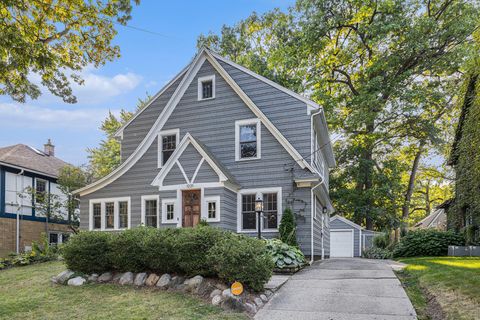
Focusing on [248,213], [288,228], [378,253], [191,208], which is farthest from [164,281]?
[378,253]

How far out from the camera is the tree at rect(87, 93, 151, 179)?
27.1m

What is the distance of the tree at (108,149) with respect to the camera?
89.0 feet

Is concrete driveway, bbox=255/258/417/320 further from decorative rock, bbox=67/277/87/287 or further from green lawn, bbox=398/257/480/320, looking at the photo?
decorative rock, bbox=67/277/87/287

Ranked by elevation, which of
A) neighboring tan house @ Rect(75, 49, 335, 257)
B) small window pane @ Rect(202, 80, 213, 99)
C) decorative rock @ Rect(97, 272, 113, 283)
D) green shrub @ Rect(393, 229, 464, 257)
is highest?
small window pane @ Rect(202, 80, 213, 99)

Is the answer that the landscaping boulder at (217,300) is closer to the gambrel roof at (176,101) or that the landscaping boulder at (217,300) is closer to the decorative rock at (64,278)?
the decorative rock at (64,278)

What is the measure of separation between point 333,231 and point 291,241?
582 inches

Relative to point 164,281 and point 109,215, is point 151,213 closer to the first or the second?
point 109,215

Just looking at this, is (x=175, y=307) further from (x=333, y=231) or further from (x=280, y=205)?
(x=333, y=231)

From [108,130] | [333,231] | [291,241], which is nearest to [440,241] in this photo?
[291,241]

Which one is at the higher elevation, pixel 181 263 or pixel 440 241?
pixel 181 263

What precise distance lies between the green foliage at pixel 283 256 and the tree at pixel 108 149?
19.1m

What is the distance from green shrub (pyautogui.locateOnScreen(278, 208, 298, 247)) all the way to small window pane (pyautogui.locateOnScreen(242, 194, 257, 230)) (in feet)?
4.01

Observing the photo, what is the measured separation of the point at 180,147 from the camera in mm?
12406

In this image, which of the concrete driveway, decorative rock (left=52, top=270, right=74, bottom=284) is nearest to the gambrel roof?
decorative rock (left=52, top=270, right=74, bottom=284)
